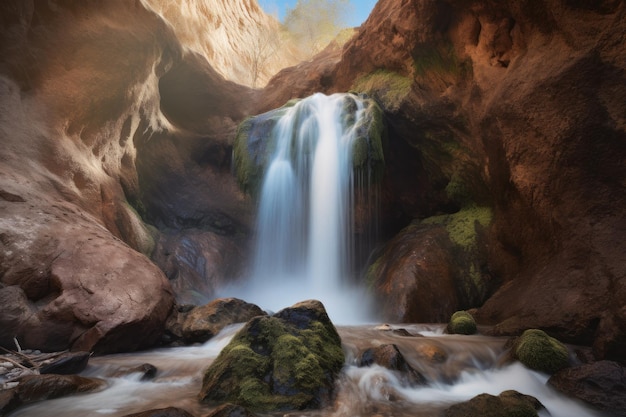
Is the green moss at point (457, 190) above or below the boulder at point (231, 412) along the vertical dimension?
above

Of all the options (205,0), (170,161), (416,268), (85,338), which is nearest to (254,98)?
(170,161)

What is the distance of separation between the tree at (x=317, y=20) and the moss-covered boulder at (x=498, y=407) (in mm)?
33391

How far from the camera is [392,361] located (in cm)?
446

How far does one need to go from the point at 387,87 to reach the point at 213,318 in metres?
9.74

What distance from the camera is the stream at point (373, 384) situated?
3512 millimetres

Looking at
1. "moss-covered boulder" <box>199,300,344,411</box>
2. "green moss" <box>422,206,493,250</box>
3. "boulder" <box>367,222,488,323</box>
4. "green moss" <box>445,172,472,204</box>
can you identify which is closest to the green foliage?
"boulder" <box>367,222,488,323</box>

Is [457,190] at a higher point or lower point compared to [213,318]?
higher

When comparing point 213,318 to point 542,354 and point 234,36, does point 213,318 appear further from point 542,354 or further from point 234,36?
point 234,36

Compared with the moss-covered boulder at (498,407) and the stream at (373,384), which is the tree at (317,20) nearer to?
the stream at (373,384)

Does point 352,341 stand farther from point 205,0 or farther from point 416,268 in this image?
point 205,0

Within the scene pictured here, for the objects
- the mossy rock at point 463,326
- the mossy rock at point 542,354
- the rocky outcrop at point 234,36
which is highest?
the rocky outcrop at point 234,36

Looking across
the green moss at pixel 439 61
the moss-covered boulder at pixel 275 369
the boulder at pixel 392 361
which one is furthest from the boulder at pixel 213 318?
the green moss at pixel 439 61

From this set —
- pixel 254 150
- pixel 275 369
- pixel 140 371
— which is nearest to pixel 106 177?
pixel 254 150

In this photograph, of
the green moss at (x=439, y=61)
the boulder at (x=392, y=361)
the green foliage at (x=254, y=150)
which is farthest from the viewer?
the green foliage at (x=254, y=150)
